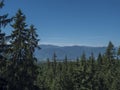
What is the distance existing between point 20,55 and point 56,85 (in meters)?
36.3

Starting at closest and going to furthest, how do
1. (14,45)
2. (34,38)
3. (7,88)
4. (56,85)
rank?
(7,88)
(14,45)
(34,38)
(56,85)

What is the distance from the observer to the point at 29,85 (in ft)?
120

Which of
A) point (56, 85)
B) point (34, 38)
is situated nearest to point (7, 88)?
point (34, 38)

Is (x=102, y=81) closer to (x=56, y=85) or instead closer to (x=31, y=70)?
(x=56, y=85)

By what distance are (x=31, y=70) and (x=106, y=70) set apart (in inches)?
1914

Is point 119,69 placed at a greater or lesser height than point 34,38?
lesser

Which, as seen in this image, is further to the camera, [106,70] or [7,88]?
[106,70]

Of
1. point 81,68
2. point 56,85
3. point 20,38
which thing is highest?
point 20,38

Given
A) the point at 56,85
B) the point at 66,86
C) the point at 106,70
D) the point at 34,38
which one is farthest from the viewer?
the point at 106,70

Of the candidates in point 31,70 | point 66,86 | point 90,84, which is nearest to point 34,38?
point 31,70

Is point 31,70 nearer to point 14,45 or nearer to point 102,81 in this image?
point 14,45

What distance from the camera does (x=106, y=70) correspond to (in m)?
84.4

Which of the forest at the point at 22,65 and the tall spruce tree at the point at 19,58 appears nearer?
the forest at the point at 22,65

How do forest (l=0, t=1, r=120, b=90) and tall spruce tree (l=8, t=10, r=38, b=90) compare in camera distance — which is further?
tall spruce tree (l=8, t=10, r=38, b=90)
